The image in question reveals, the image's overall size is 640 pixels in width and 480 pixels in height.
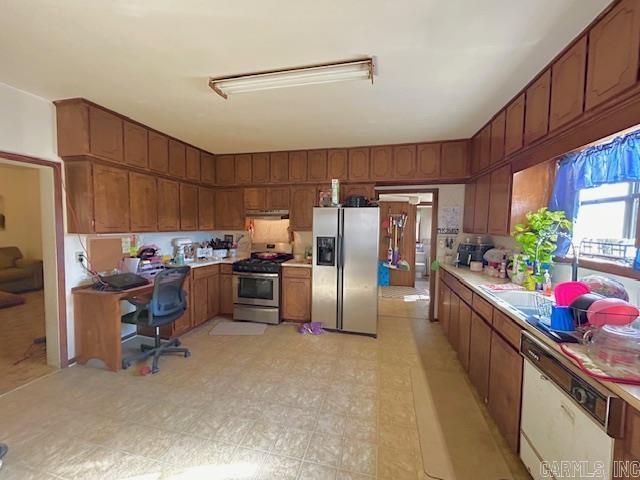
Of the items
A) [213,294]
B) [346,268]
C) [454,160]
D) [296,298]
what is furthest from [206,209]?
[454,160]

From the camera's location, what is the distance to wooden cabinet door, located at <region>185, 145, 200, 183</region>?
379 cm

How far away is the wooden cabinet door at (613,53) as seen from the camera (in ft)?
3.81

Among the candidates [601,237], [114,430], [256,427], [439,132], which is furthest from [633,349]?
[114,430]

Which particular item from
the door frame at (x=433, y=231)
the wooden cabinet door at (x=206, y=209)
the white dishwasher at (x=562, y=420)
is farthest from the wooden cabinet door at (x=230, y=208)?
the white dishwasher at (x=562, y=420)

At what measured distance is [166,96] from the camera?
92.3 inches

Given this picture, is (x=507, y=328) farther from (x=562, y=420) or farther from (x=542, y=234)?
(x=542, y=234)

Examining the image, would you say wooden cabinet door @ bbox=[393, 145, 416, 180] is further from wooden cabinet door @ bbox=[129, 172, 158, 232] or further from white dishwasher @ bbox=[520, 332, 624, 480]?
wooden cabinet door @ bbox=[129, 172, 158, 232]

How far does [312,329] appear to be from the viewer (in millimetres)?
3602

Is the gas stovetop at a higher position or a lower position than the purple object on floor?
higher

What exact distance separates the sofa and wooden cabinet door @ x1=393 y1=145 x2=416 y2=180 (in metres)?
6.99

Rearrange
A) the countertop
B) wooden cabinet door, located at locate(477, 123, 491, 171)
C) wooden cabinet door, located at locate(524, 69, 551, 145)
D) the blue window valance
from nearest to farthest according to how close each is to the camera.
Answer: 1. the countertop
2. the blue window valance
3. wooden cabinet door, located at locate(524, 69, 551, 145)
4. wooden cabinet door, located at locate(477, 123, 491, 171)

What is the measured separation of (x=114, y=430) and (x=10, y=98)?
2.83 m

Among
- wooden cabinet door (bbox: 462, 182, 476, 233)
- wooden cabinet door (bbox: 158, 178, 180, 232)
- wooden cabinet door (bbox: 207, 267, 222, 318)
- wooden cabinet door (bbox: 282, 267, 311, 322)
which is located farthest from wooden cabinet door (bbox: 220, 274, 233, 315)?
wooden cabinet door (bbox: 462, 182, 476, 233)

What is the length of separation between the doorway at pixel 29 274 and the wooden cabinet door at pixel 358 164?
3.30 m
